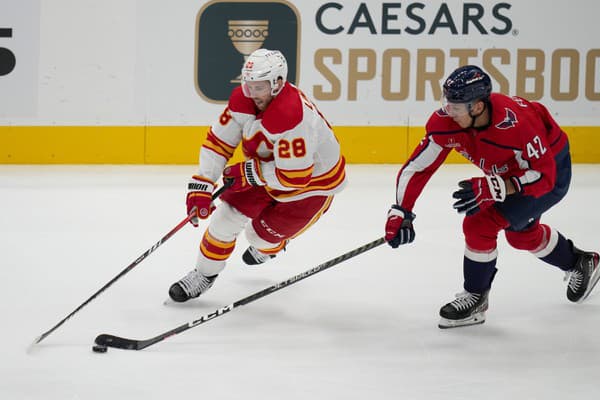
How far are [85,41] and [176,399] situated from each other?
15.3ft

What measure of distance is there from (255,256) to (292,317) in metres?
0.66

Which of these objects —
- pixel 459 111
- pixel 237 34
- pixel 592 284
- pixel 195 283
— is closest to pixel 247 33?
pixel 237 34

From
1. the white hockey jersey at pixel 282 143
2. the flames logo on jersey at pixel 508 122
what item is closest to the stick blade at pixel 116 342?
the white hockey jersey at pixel 282 143

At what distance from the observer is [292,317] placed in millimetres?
3865

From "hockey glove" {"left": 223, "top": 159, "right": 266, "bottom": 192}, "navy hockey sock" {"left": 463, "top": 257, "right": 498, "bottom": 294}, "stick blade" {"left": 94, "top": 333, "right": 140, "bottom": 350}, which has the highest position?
"hockey glove" {"left": 223, "top": 159, "right": 266, "bottom": 192}

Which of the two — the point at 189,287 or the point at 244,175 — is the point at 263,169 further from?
the point at 189,287

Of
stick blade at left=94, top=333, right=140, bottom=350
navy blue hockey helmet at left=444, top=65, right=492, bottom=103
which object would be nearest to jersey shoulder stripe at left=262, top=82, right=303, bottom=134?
navy blue hockey helmet at left=444, top=65, right=492, bottom=103

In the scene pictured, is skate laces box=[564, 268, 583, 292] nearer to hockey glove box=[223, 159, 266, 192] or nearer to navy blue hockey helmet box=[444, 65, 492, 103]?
navy blue hockey helmet box=[444, 65, 492, 103]

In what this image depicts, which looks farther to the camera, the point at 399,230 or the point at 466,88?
the point at 399,230

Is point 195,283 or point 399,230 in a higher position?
point 399,230

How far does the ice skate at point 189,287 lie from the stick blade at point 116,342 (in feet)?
1.93

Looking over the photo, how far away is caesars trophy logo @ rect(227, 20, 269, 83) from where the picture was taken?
7121 millimetres

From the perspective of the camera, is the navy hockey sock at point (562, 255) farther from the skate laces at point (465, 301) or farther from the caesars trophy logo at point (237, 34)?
the caesars trophy logo at point (237, 34)

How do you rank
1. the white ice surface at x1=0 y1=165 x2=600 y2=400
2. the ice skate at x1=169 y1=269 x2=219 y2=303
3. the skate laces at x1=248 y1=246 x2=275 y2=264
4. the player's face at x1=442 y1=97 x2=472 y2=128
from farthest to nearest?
the skate laces at x1=248 y1=246 x2=275 y2=264
the ice skate at x1=169 y1=269 x2=219 y2=303
the player's face at x1=442 y1=97 x2=472 y2=128
the white ice surface at x1=0 y1=165 x2=600 y2=400
